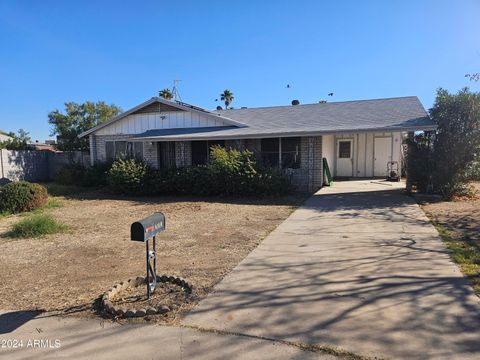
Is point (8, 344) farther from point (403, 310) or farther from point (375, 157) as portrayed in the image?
point (375, 157)

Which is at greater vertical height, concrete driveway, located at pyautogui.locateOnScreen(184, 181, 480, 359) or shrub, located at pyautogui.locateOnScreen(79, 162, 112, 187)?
shrub, located at pyautogui.locateOnScreen(79, 162, 112, 187)

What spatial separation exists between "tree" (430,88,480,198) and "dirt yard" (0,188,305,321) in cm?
528

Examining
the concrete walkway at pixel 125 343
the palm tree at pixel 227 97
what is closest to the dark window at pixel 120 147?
the concrete walkway at pixel 125 343

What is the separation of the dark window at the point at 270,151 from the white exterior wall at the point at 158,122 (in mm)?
2500

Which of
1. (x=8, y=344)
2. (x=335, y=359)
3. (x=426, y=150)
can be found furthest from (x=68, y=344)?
(x=426, y=150)

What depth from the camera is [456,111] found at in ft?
36.6

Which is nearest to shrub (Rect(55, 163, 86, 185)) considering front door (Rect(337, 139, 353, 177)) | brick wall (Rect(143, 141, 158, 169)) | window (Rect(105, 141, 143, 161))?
window (Rect(105, 141, 143, 161))

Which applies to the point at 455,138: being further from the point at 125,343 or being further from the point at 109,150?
the point at 109,150

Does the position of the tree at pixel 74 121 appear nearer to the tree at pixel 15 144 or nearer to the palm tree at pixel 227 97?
the tree at pixel 15 144

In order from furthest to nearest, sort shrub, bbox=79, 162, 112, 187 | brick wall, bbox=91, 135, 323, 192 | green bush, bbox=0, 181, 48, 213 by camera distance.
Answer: shrub, bbox=79, 162, 112, 187, brick wall, bbox=91, 135, 323, 192, green bush, bbox=0, 181, 48, 213

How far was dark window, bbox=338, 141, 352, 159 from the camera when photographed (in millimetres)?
18938

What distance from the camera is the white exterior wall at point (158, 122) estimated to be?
1680cm

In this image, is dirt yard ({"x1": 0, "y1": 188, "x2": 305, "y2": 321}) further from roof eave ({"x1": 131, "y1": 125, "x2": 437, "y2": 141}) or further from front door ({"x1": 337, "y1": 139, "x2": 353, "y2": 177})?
front door ({"x1": 337, "y1": 139, "x2": 353, "y2": 177})

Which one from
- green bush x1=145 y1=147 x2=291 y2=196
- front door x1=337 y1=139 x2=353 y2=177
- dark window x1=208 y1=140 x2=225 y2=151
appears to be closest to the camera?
green bush x1=145 y1=147 x2=291 y2=196
